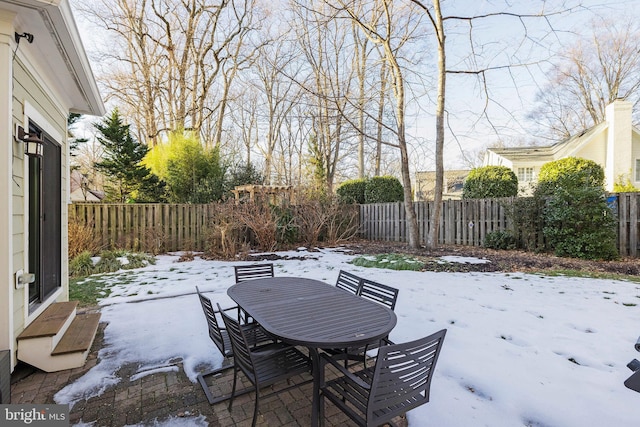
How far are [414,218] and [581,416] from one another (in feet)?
23.5

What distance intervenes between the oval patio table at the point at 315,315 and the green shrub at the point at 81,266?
495 centimetres

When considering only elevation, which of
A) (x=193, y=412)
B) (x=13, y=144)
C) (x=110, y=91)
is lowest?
(x=193, y=412)

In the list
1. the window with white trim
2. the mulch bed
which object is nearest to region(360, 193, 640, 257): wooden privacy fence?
the mulch bed

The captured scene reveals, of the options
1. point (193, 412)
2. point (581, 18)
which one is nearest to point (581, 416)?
point (193, 412)

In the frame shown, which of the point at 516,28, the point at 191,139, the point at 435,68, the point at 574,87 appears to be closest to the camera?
the point at 516,28

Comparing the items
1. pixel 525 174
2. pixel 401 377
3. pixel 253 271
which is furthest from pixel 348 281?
pixel 525 174

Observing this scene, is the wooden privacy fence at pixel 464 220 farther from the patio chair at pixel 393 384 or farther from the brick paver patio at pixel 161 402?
the brick paver patio at pixel 161 402

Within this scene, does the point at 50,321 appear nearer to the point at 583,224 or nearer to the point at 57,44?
the point at 57,44

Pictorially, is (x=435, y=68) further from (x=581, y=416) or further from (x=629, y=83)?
(x=629, y=83)

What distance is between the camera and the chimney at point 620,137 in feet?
45.2

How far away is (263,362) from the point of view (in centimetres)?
212

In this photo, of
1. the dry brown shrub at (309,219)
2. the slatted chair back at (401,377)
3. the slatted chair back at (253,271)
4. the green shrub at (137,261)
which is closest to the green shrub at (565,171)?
the dry brown shrub at (309,219)

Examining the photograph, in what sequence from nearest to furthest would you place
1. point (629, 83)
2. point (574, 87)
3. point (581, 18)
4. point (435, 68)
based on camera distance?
point (581, 18) → point (435, 68) → point (629, 83) → point (574, 87)

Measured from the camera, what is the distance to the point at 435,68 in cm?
864
